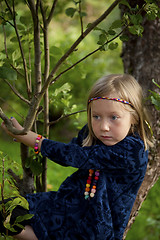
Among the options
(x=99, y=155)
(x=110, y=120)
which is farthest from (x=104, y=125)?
(x=99, y=155)

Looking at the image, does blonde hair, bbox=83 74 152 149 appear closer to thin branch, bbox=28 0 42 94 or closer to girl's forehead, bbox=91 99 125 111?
Answer: girl's forehead, bbox=91 99 125 111

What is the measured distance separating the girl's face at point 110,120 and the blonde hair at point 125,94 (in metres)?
0.04

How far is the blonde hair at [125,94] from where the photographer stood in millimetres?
1451

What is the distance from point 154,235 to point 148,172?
112cm

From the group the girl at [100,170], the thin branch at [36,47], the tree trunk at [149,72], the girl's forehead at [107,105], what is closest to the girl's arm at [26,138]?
the girl at [100,170]

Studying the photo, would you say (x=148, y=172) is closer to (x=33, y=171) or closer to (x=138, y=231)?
(x=33, y=171)

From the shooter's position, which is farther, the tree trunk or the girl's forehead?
the tree trunk

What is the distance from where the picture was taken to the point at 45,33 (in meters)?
1.46

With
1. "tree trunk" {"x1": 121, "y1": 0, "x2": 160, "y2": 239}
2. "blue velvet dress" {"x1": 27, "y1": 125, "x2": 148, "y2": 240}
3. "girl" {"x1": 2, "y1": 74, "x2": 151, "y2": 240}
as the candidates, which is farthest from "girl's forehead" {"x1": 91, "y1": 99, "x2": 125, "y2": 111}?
"tree trunk" {"x1": 121, "y1": 0, "x2": 160, "y2": 239}

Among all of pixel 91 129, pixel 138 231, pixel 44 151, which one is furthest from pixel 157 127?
pixel 138 231

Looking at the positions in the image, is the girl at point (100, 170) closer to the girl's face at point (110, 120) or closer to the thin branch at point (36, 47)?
the girl's face at point (110, 120)

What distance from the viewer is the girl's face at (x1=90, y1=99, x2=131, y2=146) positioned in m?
1.41

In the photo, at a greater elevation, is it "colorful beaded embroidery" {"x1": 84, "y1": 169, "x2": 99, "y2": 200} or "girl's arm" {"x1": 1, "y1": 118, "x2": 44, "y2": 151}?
"girl's arm" {"x1": 1, "y1": 118, "x2": 44, "y2": 151}

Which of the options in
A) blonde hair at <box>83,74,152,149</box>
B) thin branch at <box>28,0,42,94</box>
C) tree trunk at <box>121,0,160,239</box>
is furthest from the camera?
tree trunk at <box>121,0,160,239</box>
